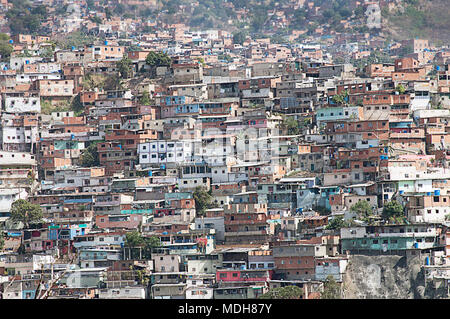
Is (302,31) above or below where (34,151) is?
above

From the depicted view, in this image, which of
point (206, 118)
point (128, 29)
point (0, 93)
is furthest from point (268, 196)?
point (128, 29)

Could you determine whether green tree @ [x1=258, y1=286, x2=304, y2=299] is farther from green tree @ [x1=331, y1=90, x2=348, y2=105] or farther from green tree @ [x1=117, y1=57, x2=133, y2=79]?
green tree @ [x1=117, y1=57, x2=133, y2=79]

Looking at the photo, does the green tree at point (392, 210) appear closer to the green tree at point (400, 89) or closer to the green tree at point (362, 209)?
the green tree at point (362, 209)

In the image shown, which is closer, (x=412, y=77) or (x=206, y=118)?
(x=206, y=118)

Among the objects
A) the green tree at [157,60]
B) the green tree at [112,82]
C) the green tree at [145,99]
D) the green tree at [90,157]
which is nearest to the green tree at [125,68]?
the green tree at [112,82]

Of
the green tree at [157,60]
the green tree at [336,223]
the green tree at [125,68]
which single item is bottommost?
the green tree at [336,223]

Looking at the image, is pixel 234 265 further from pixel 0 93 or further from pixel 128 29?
pixel 128 29

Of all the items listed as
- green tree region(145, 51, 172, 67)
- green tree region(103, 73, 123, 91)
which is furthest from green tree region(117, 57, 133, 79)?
green tree region(145, 51, 172, 67)
